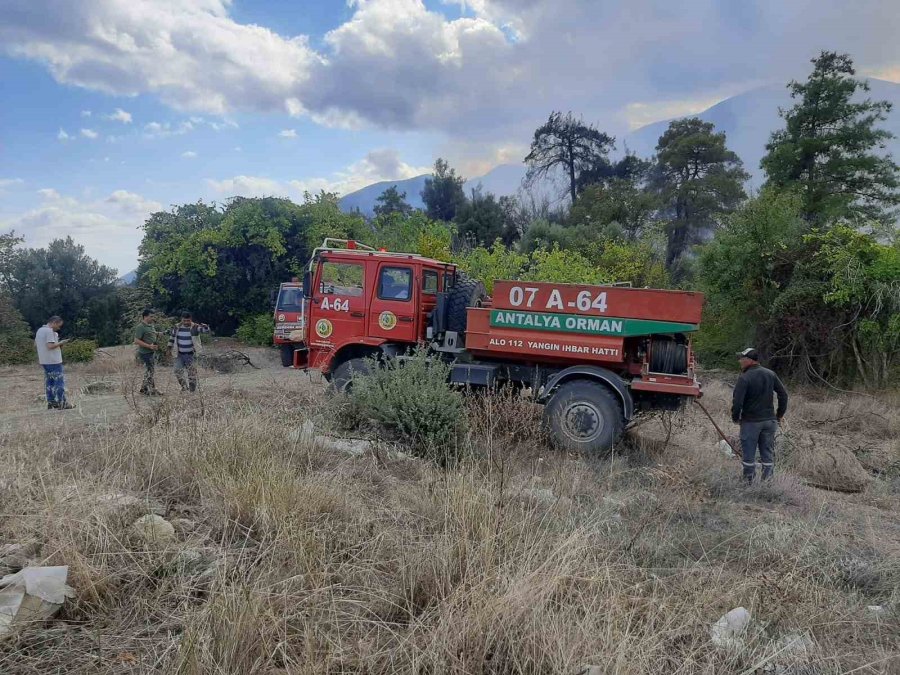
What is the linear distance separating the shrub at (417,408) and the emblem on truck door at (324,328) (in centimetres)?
236

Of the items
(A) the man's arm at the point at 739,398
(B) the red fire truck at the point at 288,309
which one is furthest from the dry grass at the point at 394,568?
(B) the red fire truck at the point at 288,309

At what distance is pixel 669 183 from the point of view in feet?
117

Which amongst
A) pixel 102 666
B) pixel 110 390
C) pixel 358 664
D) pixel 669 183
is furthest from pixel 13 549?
pixel 669 183

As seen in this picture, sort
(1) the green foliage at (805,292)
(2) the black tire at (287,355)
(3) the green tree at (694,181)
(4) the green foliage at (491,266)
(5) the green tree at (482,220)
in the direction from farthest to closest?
(5) the green tree at (482,220) → (3) the green tree at (694,181) → (4) the green foliage at (491,266) → (1) the green foliage at (805,292) → (2) the black tire at (287,355)

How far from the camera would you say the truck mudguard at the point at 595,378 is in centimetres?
728

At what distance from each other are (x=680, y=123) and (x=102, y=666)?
3995 cm

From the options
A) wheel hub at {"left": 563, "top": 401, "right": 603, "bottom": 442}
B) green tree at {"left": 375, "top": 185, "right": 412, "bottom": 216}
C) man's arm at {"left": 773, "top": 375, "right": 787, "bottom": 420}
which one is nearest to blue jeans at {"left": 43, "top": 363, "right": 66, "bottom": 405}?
wheel hub at {"left": 563, "top": 401, "right": 603, "bottom": 442}

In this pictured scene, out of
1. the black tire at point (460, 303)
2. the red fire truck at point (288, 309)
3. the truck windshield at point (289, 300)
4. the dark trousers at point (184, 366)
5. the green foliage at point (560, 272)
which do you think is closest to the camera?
the black tire at point (460, 303)

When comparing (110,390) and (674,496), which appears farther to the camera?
(110,390)

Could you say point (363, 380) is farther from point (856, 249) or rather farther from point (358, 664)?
point (856, 249)

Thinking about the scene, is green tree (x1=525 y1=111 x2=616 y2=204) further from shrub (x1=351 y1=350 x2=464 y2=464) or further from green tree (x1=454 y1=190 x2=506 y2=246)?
shrub (x1=351 y1=350 x2=464 y2=464)

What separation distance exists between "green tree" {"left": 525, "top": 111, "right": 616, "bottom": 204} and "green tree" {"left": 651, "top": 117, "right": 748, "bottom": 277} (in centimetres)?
502

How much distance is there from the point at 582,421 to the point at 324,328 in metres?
3.88

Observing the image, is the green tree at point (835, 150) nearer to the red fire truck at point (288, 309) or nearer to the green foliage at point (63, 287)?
the red fire truck at point (288, 309)
